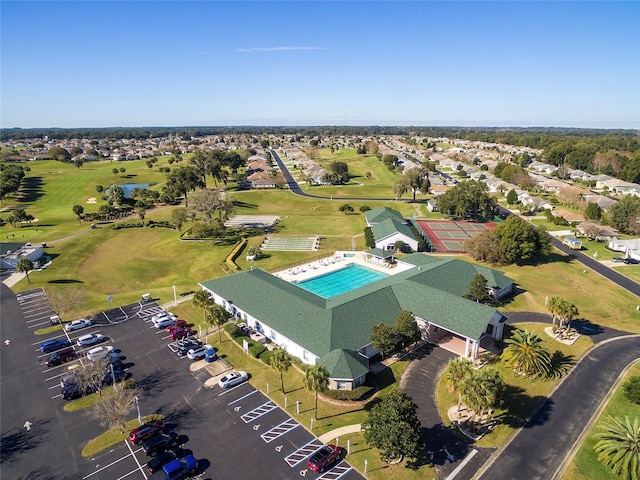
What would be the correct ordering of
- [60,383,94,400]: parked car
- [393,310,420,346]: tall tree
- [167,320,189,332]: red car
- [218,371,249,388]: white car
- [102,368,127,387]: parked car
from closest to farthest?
[60,383,94,400]: parked car → [218,371,249,388]: white car → [102,368,127,387]: parked car → [393,310,420,346]: tall tree → [167,320,189,332]: red car

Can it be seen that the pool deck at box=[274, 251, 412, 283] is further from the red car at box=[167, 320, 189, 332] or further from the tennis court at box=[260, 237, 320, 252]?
the red car at box=[167, 320, 189, 332]

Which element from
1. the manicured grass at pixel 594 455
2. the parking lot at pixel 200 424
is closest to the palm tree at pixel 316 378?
the parking lot at pixel 200 424

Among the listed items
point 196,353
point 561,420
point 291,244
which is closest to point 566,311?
point 561,420

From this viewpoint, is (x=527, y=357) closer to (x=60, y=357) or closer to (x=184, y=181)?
(x=60, y=357)

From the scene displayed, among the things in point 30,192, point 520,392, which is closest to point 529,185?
point 520,392

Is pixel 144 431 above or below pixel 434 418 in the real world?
above

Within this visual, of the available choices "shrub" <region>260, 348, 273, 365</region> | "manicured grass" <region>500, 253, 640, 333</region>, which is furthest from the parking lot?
"manicured grass" <region>500, 253, 640, 333</region>
